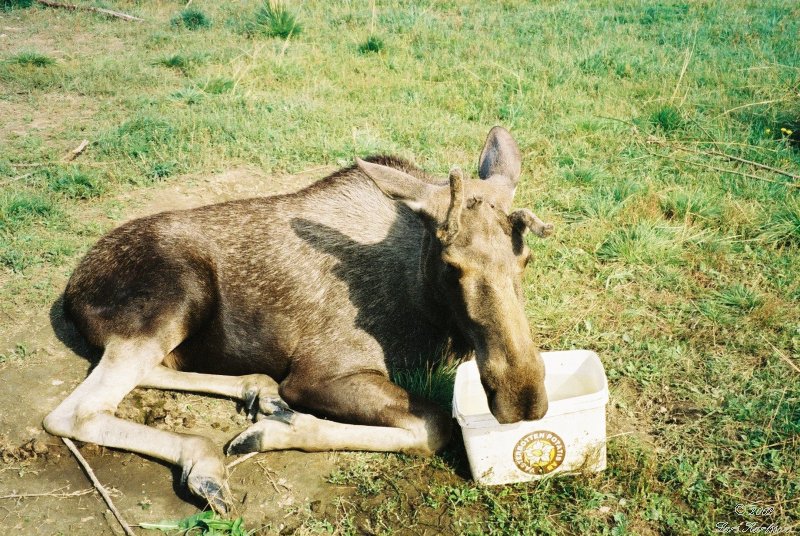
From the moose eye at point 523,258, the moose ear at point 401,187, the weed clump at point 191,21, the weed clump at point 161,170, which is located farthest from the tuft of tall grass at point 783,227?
the weed clump at point 191,21

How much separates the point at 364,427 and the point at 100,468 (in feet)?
5.37

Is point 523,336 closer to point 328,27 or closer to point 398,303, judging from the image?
point 398,303

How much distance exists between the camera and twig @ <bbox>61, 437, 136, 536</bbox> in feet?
13.1

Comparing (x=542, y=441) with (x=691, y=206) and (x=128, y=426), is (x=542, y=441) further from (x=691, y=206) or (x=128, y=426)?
(x=691, y=206)

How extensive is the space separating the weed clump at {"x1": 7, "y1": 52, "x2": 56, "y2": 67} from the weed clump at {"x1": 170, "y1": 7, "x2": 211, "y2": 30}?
271 cm

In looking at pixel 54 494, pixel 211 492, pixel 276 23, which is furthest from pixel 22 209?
pixel 276 23

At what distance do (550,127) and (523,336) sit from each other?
526cm

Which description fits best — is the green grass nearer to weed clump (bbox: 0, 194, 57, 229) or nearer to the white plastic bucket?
the white plastic bucket

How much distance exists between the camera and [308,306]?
17.1ft

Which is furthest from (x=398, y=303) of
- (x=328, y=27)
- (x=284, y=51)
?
(x=328, y=27)

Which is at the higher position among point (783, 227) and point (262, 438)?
point (783, 227)

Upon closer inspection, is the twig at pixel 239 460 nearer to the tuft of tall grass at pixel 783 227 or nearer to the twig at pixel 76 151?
the tuft of tall grass at pixel 783 227

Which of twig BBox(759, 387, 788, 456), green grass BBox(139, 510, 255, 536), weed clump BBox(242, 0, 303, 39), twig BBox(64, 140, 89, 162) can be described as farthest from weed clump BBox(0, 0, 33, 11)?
twig BBox(759, 387, 788, 456)

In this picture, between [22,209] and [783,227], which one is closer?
[783,227]
